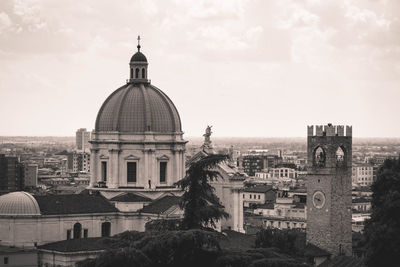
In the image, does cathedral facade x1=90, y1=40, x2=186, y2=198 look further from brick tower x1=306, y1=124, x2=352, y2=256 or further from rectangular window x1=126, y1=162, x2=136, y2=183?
brick tower x1=306, y1=124, x2=352, y2=256

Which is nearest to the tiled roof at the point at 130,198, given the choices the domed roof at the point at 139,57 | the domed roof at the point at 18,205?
the domed roof at the point at 18,205

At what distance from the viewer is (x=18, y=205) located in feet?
278

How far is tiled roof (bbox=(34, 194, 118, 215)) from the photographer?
86375 millimetres

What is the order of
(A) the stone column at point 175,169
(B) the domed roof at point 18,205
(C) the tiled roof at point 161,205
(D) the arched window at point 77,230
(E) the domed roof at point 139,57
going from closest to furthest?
1. (B) the domed roof at point 18,205
2. (D) the arched window at point 77,230
3. (C) the tiled roof at point 161,205
4. (A) the stone column at point 175,169
5. (E) the domed roof at point 139,57

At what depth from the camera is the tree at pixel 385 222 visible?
242 feet

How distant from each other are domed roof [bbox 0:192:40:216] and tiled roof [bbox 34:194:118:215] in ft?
2.41

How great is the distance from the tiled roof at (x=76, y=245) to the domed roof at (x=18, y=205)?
7.47ft

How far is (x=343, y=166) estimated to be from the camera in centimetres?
8644

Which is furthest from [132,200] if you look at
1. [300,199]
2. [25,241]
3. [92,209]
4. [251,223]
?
[300,199]

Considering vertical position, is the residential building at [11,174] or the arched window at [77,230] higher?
the residential building at [11,174]

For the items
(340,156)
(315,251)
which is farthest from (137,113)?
(315,251)

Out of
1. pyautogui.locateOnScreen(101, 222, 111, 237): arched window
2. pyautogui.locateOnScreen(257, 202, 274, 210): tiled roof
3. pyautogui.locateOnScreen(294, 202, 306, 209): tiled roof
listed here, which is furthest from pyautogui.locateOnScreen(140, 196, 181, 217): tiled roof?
pyautogui.locateOnScreen(257, 202, 274, 210): tiled roof

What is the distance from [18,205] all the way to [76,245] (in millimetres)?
4604

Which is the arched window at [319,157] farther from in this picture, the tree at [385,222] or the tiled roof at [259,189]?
the tiled roof at [259,189]
